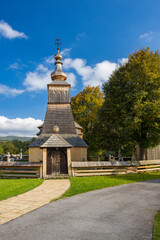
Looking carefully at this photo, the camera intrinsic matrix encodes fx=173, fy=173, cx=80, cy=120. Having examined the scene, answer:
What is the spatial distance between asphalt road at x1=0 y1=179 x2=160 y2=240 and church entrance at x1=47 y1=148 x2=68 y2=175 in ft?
25.9

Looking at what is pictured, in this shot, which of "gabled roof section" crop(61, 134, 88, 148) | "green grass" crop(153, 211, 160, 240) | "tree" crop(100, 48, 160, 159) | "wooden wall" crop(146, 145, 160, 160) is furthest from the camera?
"wooden wall" crop(146, 145, 160, 160)

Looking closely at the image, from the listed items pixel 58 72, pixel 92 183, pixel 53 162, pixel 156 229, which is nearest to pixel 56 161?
pixel 53 162

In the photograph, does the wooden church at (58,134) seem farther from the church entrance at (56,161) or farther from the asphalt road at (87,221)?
the asphalt road at (87,221)

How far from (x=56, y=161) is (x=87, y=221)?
1064cm

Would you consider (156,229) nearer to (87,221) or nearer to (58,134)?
(87,221)

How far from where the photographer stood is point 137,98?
703 inches

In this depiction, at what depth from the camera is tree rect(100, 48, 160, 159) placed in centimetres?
1756

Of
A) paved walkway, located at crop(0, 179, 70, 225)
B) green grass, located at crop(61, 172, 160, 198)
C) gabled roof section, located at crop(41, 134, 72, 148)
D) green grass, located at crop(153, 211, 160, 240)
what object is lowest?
green grass, located at crop(61, 172, 160, 198)

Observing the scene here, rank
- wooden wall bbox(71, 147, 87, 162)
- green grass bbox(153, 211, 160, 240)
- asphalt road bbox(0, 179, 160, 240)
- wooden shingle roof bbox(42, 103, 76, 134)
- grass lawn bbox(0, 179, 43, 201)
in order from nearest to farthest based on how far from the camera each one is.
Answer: green grass bbox(153, 211, 160, 240), asphalt road bbox(0, 179, 160, 240), grass lawn bbox(0, 179, 43, 201), wooden wall bbox(71, 147, 87, 162), wooden shingle roof bbox(42, 103, 76, 134)

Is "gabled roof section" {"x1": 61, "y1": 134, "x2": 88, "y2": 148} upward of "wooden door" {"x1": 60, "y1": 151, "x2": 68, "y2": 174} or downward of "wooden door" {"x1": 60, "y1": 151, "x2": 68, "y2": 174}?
upward

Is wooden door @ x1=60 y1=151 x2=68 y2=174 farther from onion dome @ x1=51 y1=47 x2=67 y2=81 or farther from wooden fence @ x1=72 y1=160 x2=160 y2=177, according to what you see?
onion dome @ x1=51 y1=47 x2=67 y2=81

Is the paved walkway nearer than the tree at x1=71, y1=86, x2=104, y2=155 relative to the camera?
Yes

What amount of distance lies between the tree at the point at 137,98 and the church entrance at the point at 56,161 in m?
7.13

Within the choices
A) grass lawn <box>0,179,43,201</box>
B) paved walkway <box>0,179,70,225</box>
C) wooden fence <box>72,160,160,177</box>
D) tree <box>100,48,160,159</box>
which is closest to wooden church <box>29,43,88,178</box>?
wooden fence <box>72,160,160,177</box>
